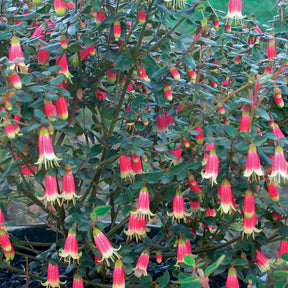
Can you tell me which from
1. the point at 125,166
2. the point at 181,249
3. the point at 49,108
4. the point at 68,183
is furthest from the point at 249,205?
the point at 49,108

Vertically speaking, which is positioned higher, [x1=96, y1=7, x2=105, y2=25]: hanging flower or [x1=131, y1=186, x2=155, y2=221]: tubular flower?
[x1=96, y1=7, x2=105, y2=25]: hanging flower

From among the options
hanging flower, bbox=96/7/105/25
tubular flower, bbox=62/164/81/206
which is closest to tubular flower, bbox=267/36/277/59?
hanging flower, bbox=96/7/105/25

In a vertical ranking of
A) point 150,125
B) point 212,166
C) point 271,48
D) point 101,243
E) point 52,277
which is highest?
point 271,48

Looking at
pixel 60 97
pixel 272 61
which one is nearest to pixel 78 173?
pixel 60 97

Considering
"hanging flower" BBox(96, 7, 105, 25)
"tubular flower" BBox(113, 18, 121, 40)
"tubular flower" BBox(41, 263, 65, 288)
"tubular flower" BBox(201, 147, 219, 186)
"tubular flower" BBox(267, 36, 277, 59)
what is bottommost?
"tubular flower" BBox(41, 263, 65, 288)

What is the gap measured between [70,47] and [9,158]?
0.61 m

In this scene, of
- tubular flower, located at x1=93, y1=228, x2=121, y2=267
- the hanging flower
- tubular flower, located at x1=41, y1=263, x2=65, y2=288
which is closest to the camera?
tubular flower, located at x1=93, y1=228, x2=121, y2=267

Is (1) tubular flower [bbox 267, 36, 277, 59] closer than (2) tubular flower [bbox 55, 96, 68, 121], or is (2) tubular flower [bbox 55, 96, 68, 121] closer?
(2) tubular flower [bbox 55, 96, 68, 121]

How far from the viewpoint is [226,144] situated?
3.85 ft

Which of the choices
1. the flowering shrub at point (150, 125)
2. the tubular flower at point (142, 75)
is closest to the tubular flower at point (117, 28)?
the flowering shrub at point (150, 125)

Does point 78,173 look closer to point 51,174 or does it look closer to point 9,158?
point 51,174

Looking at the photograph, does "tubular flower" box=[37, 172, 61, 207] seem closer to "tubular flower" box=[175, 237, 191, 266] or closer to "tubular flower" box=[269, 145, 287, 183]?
"tubular flower" box=[175, 237, 191, 266]

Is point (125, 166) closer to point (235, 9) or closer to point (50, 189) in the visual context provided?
point (50, 189)

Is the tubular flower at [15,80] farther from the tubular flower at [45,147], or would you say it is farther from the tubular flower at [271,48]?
the tubular flower at [271,48]
